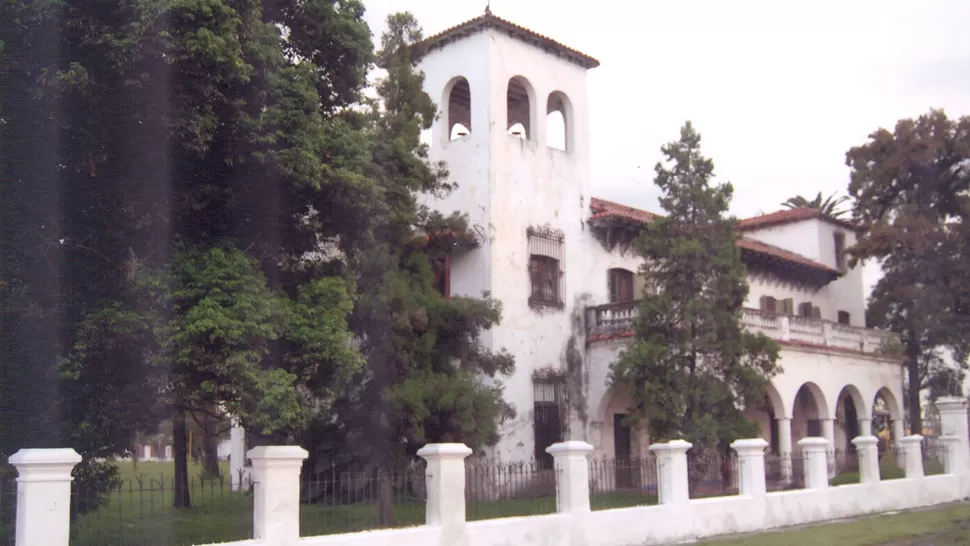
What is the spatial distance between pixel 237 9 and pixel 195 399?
4.25 meters

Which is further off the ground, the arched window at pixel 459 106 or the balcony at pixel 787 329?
the arched window at pixel 459 106

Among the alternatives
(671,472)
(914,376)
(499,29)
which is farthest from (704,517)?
(914,376)

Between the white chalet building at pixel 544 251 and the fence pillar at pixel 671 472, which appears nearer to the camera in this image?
the fence pillar at pixel 671 472

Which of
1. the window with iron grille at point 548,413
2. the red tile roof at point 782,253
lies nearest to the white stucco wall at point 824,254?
the red tile roof at point 782,253

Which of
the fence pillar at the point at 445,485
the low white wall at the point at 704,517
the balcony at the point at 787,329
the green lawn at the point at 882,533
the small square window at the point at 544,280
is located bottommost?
the green lawn at the point at 882,533

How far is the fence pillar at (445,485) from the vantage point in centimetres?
1096

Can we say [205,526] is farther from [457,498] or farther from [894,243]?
[894,243]

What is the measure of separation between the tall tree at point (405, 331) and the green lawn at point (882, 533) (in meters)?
4.32

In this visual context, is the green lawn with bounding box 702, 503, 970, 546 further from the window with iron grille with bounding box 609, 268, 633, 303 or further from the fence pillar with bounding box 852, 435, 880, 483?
the window with iron grille with bounding box 609, 268, 633, 303

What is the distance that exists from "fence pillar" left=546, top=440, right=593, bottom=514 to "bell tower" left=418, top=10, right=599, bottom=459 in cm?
709

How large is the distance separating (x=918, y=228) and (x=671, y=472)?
14654 millimetres

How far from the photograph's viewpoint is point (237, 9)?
10570 millimetres

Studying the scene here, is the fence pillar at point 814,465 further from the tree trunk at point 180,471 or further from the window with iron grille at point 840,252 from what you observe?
the window with iron grille at point 840,252

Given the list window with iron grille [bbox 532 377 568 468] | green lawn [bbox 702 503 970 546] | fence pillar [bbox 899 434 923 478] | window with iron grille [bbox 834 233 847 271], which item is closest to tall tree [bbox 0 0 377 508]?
green lawn [bbox 702 503 970 546]
